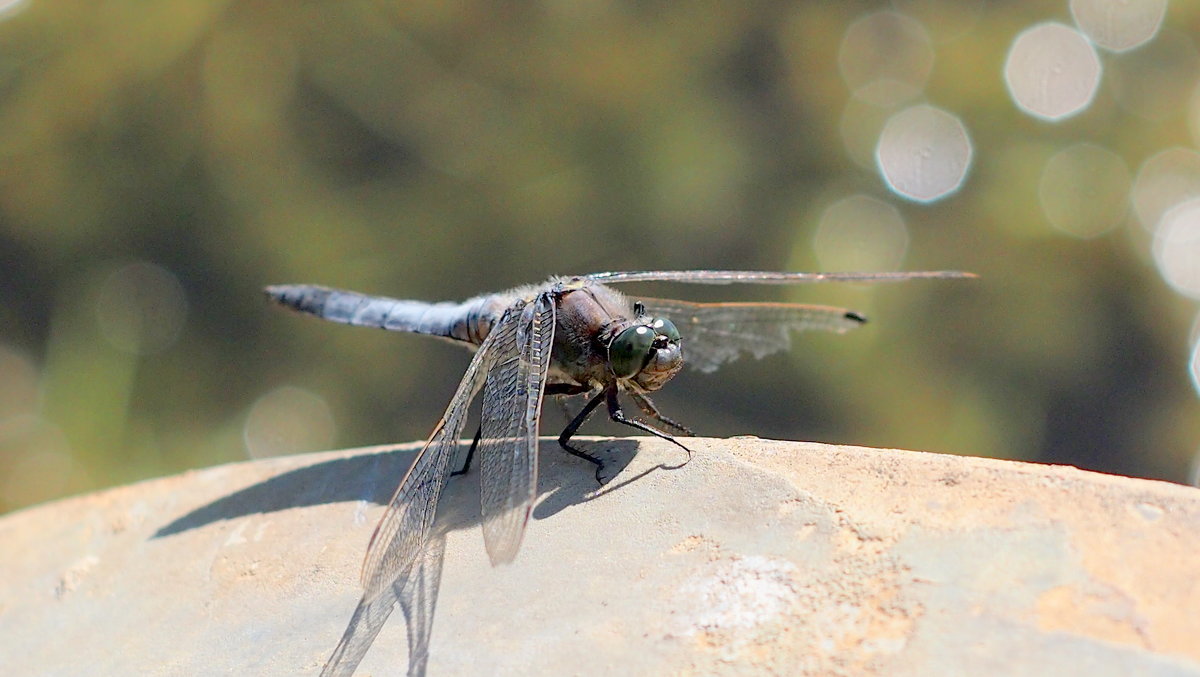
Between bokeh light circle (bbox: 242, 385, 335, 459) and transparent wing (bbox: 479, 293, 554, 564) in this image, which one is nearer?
transparent wing (bbox: 479, 293, 554, 564)

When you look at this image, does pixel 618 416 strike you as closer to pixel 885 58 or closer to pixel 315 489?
pixel 315 489

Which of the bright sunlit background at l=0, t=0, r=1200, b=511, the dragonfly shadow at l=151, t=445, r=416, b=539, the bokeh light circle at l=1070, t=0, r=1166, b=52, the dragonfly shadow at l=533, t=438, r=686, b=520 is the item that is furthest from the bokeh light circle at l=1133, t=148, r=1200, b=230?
the dragonfly shadow at l=151, t=445, r=416, b=539

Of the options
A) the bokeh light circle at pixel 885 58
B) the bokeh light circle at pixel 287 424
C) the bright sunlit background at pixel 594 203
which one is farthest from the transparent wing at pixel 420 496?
the bokeh light circle at pixel 287 424

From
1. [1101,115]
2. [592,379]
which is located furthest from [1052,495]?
[1101,115]

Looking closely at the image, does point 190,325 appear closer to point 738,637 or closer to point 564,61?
point 564,61

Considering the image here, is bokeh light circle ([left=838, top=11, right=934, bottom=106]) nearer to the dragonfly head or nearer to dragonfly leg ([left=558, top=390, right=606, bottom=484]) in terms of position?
the dragonfly head

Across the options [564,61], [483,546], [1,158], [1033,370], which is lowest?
[1033,370]

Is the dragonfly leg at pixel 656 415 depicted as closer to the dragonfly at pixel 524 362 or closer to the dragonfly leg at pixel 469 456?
the dragonfly at pixel 524 362

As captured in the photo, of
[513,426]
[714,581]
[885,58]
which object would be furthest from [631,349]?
[885,58]
